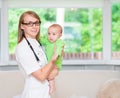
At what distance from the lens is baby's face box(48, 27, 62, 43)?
1353 millimetres

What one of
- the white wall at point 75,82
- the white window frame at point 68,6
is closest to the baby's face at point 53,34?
the white wall at point 75,82

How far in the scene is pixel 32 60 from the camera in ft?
4.13

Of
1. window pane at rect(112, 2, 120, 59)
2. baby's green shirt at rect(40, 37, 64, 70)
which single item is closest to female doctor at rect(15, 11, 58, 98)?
baby's green shirt at rect(40, 37, 64, 70)

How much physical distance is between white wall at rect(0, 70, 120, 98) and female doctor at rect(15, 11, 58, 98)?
1.75 metres

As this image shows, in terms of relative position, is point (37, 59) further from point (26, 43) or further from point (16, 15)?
point (16, 15)

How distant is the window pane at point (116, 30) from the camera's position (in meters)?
3.46

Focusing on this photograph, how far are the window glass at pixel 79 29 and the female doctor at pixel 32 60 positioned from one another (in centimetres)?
212

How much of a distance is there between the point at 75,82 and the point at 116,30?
3.05 ft

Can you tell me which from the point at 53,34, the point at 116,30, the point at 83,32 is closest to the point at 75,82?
the point at 83,32

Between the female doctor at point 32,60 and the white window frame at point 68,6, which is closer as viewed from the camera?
the female doctor at point 32,60

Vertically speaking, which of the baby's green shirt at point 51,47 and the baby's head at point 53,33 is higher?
the baby's head at point 53,33

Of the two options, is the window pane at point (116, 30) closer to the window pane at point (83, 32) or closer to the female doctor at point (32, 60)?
the window pane at point (83, 32)

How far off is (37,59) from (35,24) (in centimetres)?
17

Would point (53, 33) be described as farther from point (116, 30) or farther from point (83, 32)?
point (116, 30)
